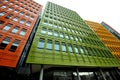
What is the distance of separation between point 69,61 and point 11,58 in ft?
36.4

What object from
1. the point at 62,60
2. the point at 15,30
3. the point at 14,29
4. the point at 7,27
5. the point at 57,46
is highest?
the point at 57,46

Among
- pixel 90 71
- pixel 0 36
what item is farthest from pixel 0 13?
pixel 90 71

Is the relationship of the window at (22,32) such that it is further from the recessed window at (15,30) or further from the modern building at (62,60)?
the modern building at (62,60)

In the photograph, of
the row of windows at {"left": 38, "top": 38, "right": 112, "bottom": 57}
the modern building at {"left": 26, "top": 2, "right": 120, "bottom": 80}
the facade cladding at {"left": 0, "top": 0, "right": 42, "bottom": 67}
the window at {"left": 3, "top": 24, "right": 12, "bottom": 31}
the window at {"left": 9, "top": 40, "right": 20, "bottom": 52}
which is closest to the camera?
the modern building at {"left": 26, "top": 2, "right": 120, "bottom": 80}

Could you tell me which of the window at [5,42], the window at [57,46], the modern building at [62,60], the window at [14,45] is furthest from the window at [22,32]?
the window at [57,46]

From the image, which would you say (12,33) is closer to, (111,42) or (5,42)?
(5,42)

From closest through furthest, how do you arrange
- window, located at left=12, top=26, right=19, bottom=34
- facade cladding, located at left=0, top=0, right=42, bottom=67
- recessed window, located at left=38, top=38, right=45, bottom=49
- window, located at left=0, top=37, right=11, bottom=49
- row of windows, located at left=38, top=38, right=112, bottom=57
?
recessed window, located at left=38, top=38, right=45, bottom=49 < facade cladding, located at left=0, top=0, right=42, bottom=67 < row of windows, located at left=38, top=38, right=112, bottom=57 < window, located at left=0, top=37, right=11, bottom=49 < window, located at left=12, top=26, right=19, bottom=34

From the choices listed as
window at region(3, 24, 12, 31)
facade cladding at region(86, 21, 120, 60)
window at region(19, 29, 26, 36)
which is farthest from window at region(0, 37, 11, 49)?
facade cladding at region(86, 21, 120, 60)

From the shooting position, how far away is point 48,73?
57.9 feet

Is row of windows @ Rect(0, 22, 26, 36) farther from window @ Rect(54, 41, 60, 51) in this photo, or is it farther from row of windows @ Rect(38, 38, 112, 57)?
window @ Rect(54, 41, 60, 51)

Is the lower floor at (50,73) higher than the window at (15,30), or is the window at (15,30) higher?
the window at (15,30)

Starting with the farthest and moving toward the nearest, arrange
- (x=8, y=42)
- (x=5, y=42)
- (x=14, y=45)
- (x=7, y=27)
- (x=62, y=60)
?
(x=7, y=27), (x=14, y=45), (x=8, y=42), (x=5, y=42), (x=62, y=60)

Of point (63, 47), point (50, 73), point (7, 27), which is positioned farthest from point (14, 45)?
point (63, 47)

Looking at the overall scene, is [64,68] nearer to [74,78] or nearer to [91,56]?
[74,78]
